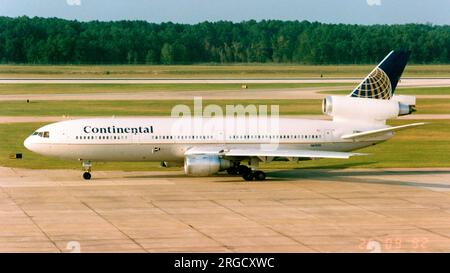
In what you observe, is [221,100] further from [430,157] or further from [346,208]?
[346,208]

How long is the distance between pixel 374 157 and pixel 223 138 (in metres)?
16.9

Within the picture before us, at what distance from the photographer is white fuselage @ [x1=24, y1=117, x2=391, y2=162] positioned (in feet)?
179

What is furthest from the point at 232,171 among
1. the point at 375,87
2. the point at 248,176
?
the point at 375,87

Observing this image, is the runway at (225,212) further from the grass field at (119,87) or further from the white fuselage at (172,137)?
the grass field at (119,87)

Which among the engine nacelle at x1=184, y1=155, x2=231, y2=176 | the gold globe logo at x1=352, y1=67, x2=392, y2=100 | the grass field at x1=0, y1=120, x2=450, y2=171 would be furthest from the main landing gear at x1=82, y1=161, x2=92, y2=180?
the gold globe logo at x1=352, y1=67, x2=392, y2=100

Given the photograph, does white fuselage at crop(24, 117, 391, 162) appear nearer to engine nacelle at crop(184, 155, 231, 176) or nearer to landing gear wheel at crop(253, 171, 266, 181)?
landing gear wheel at crop(253, 171, 266, 181)

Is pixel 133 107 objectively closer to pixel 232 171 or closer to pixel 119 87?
pixel 119 87

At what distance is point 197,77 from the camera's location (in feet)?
573

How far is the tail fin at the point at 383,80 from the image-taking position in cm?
5859

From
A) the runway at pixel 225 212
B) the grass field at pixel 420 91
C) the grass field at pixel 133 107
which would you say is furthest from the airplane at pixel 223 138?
the grass field at pixel 420 91

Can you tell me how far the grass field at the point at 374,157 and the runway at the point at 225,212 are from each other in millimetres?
3162

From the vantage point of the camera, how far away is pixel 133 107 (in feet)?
351

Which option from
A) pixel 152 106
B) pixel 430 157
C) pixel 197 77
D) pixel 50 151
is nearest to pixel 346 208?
pixel 50 151

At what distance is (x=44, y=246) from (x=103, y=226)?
467cm
